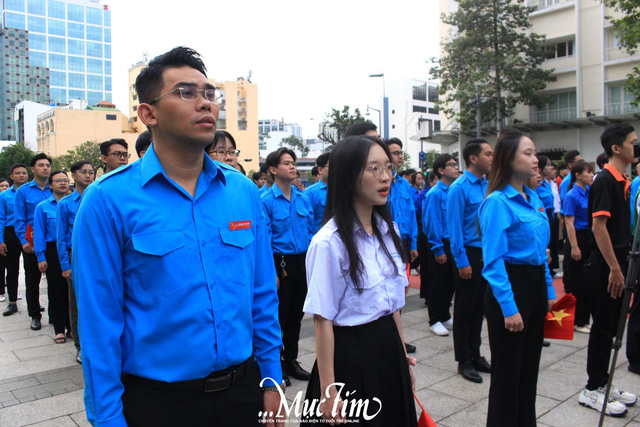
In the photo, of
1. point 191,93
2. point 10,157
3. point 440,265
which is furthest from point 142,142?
point 10,157

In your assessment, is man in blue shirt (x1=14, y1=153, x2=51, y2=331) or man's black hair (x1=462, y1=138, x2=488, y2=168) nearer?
man's black hair (x1=462, y1=138, x2=488, y2=168)

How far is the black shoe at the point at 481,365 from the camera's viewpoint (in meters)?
4.72

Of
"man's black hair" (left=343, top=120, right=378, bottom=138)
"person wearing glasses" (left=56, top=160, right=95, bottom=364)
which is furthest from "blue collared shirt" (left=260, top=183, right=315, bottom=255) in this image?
"person wearing glasses" (left=56, top=160, right=95, bottom=364)

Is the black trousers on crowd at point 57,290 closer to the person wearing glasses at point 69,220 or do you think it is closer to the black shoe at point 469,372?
the person wearing glasses at point 69,220

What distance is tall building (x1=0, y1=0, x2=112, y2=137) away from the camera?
127m

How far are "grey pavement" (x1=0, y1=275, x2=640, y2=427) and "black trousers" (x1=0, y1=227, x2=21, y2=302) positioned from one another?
5.18 feet

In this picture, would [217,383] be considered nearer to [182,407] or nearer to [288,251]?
[182,407]

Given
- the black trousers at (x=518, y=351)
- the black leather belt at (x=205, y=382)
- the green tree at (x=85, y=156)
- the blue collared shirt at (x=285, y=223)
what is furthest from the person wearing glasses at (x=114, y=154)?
the green tree at (x=85, y=156)

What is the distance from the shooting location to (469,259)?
4855mm

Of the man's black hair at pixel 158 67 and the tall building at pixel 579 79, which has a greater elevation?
the tall building at pixel 579 79

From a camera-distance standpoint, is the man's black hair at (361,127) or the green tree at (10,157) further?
the green tree at (10,157)

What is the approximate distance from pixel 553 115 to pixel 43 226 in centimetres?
3217

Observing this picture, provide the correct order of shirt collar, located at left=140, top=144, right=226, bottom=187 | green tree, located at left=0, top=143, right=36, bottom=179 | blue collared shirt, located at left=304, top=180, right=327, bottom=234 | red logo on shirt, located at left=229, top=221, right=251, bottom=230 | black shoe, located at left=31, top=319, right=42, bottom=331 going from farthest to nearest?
green tree, located at left=0, top=143, right=36, bottom=179, black shoe, located at left=31, top=319, right=42, bottom=331, blue collared shirt, located at left=304, top=180, right=327, bottom=234, red logo on shirt, located at left=229, top=221, right=251, bottom=230, shirt collar, located at left=140, top=144, right=226, bottom=187

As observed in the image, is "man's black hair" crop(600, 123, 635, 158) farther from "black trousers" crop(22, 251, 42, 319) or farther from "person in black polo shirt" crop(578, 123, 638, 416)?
"black trousers" crop(22, 251, 42, 319)
